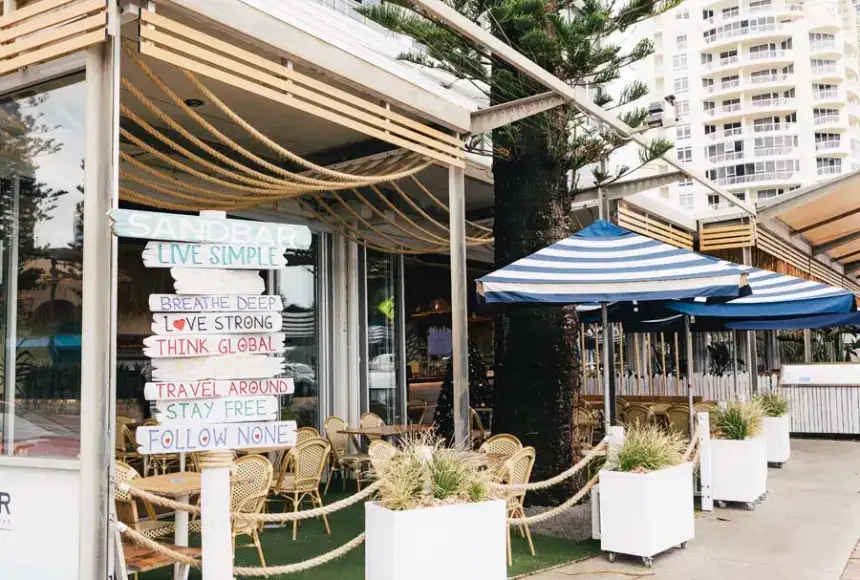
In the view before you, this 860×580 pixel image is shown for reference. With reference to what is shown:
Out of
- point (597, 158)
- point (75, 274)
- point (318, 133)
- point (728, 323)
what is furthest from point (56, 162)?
point (728, 323)

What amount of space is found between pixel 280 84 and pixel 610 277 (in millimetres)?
2810

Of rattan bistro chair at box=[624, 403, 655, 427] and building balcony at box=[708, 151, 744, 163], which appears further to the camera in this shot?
building balcony at box=[708, 151, 744, 163]

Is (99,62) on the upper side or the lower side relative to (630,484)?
upper

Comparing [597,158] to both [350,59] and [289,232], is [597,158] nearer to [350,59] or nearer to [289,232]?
[350,59]

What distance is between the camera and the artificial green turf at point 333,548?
19.2 ft

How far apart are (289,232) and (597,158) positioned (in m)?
5.58

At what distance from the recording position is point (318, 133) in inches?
327

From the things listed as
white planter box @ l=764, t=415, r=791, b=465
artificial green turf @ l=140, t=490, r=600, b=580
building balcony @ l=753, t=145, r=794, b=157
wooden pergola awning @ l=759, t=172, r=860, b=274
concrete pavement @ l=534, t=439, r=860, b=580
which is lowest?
concrete pavement @ l=534, t=439, r=860, b=580

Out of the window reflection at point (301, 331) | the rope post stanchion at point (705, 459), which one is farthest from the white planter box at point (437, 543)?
the window reflection at point (301, 331)

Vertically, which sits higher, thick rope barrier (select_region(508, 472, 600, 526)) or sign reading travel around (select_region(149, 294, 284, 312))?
sign reading travel around (select_region(149, 294, 284, 312))

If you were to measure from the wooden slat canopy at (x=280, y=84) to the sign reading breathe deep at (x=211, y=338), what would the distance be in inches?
46.8

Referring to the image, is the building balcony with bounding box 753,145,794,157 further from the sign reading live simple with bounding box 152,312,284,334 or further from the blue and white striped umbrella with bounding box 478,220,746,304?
the sign reading live simple with bounding box 152,312,284,334

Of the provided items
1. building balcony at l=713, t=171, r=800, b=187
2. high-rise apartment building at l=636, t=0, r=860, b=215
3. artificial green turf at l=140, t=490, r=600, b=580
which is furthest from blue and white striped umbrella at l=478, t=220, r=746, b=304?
building balcony at l=713, t=171, r=800, b=187

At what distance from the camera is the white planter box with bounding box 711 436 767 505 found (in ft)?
26.4
